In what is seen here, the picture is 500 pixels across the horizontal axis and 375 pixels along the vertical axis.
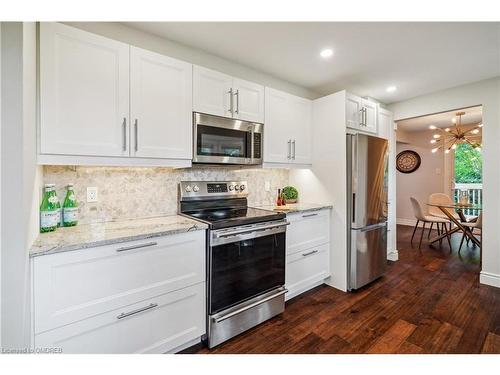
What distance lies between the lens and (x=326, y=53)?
7.50ft

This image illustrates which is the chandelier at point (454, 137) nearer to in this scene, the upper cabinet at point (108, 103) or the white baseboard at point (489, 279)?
the white baseboard at point (489, 279)

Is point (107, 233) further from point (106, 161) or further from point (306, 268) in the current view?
point (306, 268)

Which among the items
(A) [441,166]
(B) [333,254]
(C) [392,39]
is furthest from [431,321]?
(A) [441,166]

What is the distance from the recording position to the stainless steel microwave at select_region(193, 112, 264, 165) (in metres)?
2.01

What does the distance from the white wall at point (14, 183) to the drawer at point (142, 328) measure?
22cm

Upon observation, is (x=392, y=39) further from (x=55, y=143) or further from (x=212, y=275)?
(x=55, y=143)

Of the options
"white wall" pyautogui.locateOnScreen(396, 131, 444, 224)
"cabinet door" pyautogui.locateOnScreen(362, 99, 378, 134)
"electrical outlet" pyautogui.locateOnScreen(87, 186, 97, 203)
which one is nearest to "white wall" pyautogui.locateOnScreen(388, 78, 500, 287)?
"cabinet door" pyautogui.locateOnScreen(362, 99, 378, 134)

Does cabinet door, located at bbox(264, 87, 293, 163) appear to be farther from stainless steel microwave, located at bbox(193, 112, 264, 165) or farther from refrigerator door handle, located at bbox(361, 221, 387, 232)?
refrigerator door handle, located at bbox(361, 221, 387, 232)

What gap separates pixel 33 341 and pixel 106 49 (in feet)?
5.60

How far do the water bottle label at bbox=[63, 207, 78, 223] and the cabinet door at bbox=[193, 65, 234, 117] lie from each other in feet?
3.77

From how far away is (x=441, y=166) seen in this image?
5.90 metres

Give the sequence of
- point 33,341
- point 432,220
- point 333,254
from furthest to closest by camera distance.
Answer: point 432,220 < point 333,254 < point 33,341

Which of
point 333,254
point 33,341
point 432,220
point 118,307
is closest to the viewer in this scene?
point 33,341

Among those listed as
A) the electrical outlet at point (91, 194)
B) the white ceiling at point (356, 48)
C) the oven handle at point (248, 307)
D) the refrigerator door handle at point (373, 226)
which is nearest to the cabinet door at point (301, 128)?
the white ceiling at point (356, 48)
